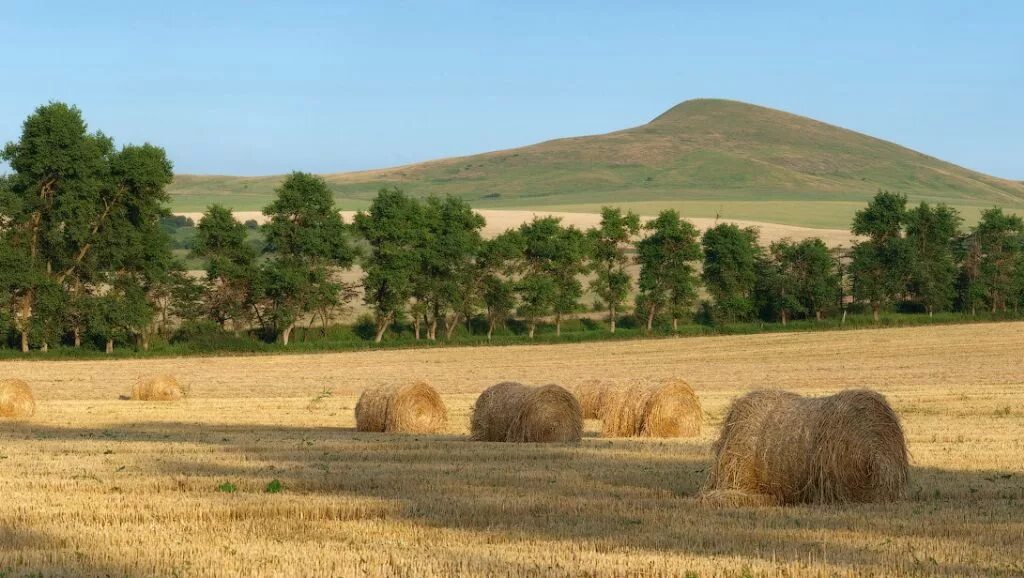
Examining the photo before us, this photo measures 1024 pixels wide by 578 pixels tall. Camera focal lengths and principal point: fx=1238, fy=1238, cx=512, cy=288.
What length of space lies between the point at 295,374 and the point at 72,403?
46.4 feet

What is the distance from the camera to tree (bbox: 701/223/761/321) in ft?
244

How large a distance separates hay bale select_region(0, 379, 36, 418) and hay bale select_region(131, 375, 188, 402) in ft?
21.6

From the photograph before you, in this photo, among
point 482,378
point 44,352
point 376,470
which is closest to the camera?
point 376,470

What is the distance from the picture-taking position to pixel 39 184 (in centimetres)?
6031

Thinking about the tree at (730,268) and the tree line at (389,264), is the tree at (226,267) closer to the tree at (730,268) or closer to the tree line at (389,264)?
the tree line at (389,264)

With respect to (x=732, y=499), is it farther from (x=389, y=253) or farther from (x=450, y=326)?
(x=450, y=326)

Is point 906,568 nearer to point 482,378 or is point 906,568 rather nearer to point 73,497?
point 73,497

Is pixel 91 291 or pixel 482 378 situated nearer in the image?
pixel 482 378

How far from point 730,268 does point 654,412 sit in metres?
54.3

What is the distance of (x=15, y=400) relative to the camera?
2662cm

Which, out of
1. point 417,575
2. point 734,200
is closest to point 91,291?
point 417,575

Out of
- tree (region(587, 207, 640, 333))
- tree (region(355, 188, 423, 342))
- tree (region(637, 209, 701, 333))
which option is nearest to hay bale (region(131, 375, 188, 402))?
tree (region(355, 188, 423, 342))

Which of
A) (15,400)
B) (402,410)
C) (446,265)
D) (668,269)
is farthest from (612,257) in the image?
A: (402,410)

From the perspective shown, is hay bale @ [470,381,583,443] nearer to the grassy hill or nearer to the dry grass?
the dry grass
